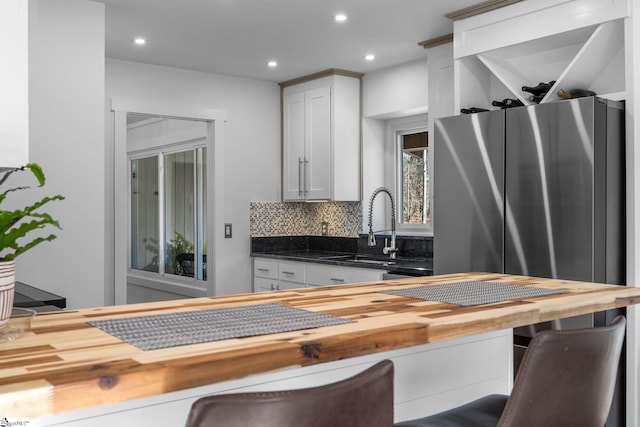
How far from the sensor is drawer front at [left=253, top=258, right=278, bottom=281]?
5234 mm

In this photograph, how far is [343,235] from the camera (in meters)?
5.46

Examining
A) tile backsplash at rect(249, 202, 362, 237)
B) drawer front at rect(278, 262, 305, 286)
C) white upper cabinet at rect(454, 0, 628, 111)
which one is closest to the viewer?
white upper cabinet at rect(454, 0, 628, 111)

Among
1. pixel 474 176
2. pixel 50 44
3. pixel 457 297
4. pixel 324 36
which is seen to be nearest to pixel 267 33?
pixel 324 36

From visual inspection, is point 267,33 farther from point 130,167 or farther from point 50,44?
point 130,167

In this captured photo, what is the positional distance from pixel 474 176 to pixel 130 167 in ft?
15.9

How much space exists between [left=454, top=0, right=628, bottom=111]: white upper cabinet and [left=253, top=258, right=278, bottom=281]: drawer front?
2.21 m

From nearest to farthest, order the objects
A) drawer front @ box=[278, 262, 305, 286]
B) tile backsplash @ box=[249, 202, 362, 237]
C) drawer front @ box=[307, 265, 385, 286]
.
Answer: drawer front @ box=[307, 265, 385, 286]
drawer front @ box=[278, 262, 305, 286]
tile backsplash @ box=[249, 202, 362, 237]

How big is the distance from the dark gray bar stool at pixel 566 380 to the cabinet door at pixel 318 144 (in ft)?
12.3

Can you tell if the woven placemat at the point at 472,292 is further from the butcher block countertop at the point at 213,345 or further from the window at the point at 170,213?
the window at the point at 170,213

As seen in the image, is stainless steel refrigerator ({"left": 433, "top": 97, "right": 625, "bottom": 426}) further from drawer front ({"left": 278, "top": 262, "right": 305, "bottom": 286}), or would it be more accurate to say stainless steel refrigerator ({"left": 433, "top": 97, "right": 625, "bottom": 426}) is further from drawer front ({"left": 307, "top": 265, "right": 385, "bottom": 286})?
drawer front ({"left": 278, "top": 262, "right": 305, "bottom": 286})

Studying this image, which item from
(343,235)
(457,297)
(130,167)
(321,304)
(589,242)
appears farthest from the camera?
(130,167)

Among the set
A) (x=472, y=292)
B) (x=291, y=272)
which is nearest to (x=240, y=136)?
(x=291, y=272)

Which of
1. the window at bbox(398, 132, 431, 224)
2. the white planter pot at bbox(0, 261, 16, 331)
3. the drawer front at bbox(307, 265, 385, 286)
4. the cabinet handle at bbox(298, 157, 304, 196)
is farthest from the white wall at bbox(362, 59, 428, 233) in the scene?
the white planter pot at bbox(0, 261, 16, 331)

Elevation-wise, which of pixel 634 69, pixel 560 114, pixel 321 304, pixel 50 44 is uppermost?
pixel 50 44
